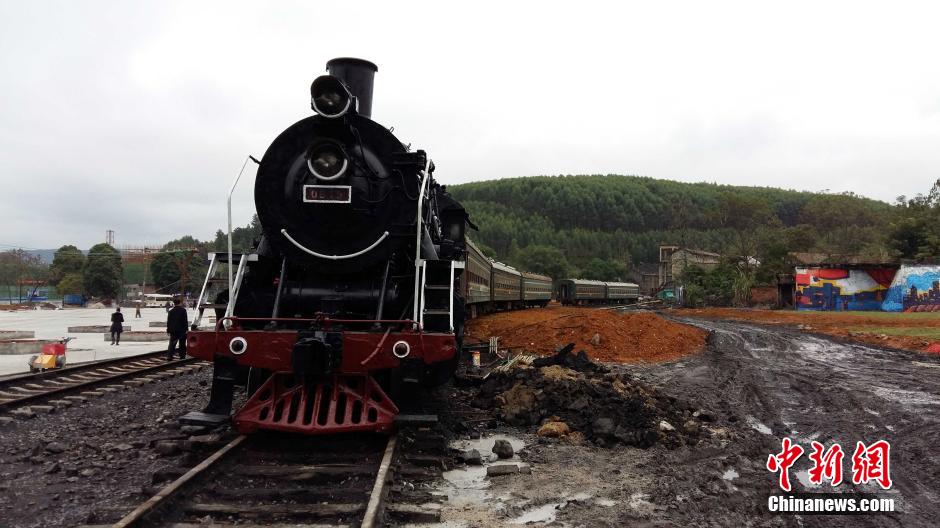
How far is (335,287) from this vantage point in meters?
6.64

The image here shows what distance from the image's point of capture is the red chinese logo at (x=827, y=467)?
5793mm

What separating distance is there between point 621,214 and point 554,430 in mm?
123523

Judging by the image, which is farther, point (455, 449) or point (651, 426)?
point (651, 426)

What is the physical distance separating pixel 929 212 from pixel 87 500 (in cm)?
5250

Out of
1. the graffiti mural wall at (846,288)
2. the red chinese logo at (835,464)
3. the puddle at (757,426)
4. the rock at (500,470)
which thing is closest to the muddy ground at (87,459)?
the rock at (500,470)

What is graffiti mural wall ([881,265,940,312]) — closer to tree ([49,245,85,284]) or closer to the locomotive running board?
the locomotive running board

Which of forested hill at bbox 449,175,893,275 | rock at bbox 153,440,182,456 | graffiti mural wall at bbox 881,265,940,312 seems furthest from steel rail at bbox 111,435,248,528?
forested hill at bbox 449,175,893,275

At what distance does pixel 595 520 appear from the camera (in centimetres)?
455

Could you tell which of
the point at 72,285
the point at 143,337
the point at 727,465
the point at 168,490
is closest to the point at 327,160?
the point at 168,490

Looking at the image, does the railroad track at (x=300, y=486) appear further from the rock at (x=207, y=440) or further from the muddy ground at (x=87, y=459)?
the muddy ground at (x=87, y=459)

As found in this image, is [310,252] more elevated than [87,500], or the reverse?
[310,252]

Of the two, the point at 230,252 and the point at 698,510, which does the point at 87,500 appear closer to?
the point at 230,252

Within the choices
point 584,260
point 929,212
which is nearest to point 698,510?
point 929,212

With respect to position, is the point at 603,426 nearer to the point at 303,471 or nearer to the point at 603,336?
the point at 303,471
